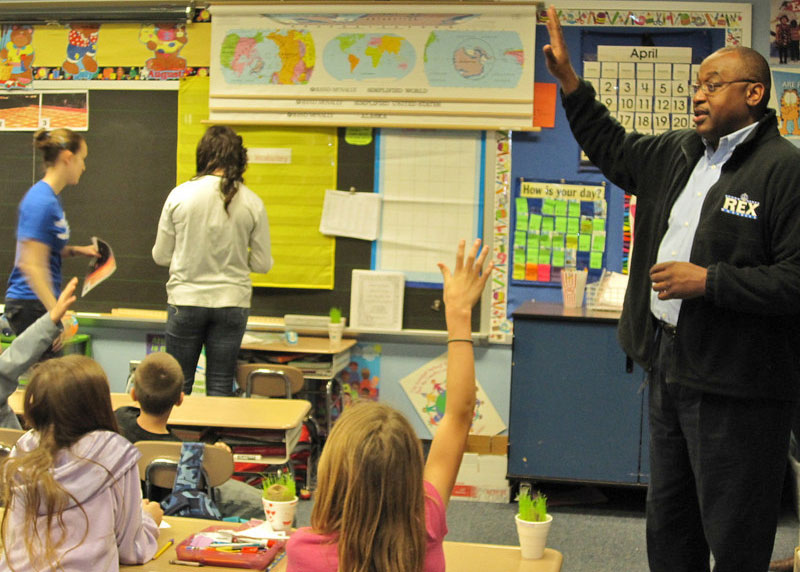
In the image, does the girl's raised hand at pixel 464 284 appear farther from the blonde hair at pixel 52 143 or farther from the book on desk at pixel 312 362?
the book on desk at pixel 312 362

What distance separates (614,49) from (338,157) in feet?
5.30

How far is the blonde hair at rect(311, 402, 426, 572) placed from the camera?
1268mm

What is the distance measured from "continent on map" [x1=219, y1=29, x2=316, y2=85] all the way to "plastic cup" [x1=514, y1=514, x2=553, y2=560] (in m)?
3.42

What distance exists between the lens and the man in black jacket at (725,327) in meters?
1.85

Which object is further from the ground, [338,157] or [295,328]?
[338,157]

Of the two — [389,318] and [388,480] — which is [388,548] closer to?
[388,480]

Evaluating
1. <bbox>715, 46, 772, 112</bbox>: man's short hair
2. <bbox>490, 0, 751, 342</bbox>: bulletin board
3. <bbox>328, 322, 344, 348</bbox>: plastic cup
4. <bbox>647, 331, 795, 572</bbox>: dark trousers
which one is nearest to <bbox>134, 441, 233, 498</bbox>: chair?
<bbox>647, 331, 795, 572</bbox>: dark trousers

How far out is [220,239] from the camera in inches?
159

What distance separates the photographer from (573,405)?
4.17 m

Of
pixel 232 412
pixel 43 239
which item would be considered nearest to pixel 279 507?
pixel 232 412

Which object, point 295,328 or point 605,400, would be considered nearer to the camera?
point 605,400

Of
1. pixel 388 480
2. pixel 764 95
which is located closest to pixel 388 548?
pixel 388 480

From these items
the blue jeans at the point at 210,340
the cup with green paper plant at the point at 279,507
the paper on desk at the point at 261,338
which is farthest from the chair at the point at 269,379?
the cup with green paper plant at the point at 279,507

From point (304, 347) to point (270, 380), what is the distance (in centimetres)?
39
